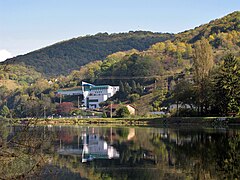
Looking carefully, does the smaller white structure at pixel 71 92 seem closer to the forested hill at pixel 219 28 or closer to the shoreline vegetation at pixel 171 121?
the forested hill at pixel 219 28

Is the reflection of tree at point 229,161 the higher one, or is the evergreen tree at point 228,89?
the evergreen tree at point 228,89

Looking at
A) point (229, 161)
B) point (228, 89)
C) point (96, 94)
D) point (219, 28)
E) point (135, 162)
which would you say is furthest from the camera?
point (219, 28)

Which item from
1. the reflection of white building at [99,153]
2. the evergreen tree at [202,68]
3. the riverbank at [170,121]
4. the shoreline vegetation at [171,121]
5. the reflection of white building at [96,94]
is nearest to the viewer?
the reflection of white building at [99,153]

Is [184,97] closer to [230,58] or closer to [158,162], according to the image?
[230,58]

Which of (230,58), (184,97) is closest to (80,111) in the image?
(184,97)

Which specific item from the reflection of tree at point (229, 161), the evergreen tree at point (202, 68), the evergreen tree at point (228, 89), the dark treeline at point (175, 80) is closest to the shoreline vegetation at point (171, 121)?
the dark treeline at point (175, 80)

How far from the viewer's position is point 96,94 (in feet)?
440

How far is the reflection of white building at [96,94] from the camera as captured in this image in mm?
132625

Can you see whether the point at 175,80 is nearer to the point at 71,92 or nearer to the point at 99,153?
the point at 71,92

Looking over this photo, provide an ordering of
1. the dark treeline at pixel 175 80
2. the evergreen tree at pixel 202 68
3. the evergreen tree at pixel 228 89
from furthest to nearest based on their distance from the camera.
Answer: the evergreen tree at pixel 202 68
the dark treeline at pixel 175 80
the evergreen tree at pixel 228 89

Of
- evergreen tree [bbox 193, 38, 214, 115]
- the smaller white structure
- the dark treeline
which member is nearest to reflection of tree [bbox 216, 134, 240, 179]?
the dark treeline

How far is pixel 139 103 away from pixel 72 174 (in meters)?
92.2

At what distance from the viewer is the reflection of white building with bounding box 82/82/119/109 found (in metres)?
133

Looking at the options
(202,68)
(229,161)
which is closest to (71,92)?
(202,68)
